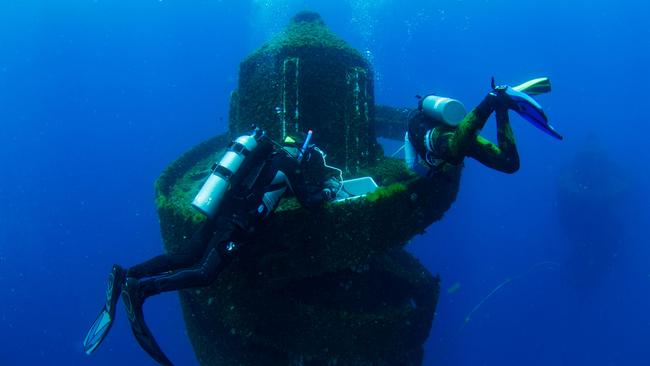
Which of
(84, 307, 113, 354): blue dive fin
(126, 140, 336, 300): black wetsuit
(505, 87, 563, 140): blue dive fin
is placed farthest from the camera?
(84, 307, 113, 354): blue dive fin

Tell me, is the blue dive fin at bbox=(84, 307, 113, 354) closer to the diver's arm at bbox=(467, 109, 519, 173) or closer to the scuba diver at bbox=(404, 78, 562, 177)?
the scuba diver at bbox=(404, 78, 562, 177)

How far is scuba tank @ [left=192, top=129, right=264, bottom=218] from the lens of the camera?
3777 millimetres

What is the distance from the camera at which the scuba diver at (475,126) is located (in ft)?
12.0

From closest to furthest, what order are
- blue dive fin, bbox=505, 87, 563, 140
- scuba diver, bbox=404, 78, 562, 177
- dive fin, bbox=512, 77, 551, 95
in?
blue dive fin, bbox=505, 87, 563, 140
scuba diver, bbox=404, 78, 562, 177
dive fin, bbox=512, 77, 551, 95

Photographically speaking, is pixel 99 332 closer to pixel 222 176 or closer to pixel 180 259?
pixel 180 259

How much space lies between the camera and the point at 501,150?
12.6 feet

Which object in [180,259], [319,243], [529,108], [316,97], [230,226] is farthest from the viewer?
[316,97]

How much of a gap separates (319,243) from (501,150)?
2.11m

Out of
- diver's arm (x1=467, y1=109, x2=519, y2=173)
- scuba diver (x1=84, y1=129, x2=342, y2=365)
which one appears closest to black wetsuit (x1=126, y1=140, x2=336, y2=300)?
scuba diver (x1=84, y1=129, x2=342, y2=365)

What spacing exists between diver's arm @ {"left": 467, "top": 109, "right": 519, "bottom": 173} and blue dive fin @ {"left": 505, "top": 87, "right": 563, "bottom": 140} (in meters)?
0.14

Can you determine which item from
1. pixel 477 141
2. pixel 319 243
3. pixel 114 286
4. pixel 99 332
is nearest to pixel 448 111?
pixel 477 141

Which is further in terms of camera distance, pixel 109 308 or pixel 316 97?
pixel 316 97

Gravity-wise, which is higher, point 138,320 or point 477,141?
point 477,141

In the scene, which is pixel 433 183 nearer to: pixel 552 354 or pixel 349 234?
pixel 349 234
